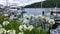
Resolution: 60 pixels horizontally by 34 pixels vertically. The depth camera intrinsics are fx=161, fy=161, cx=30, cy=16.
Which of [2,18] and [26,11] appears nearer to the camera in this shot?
[2,18]

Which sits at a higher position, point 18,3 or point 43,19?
point 18,3

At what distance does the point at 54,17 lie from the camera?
5.57 feet

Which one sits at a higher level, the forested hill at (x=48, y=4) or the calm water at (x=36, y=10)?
the forested hill at (x=48, y=4)

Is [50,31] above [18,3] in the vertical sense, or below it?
below

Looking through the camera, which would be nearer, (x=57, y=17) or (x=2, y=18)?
(x=2, y=18)

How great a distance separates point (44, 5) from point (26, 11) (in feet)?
0.66

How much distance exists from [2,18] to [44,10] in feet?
1.49

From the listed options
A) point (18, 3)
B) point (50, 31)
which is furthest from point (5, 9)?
point (50, 31)

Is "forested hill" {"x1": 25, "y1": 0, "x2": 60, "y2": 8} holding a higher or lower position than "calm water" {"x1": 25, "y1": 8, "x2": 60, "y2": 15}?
higher

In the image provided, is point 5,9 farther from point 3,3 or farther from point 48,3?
point 48,3

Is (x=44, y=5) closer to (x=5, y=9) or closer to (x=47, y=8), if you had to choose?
(x=47, y=8)

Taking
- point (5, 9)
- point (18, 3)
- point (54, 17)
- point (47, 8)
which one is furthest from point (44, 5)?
point (5, 9)

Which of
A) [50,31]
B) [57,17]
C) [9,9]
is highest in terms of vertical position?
[9,9]

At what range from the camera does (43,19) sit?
4.94ft
